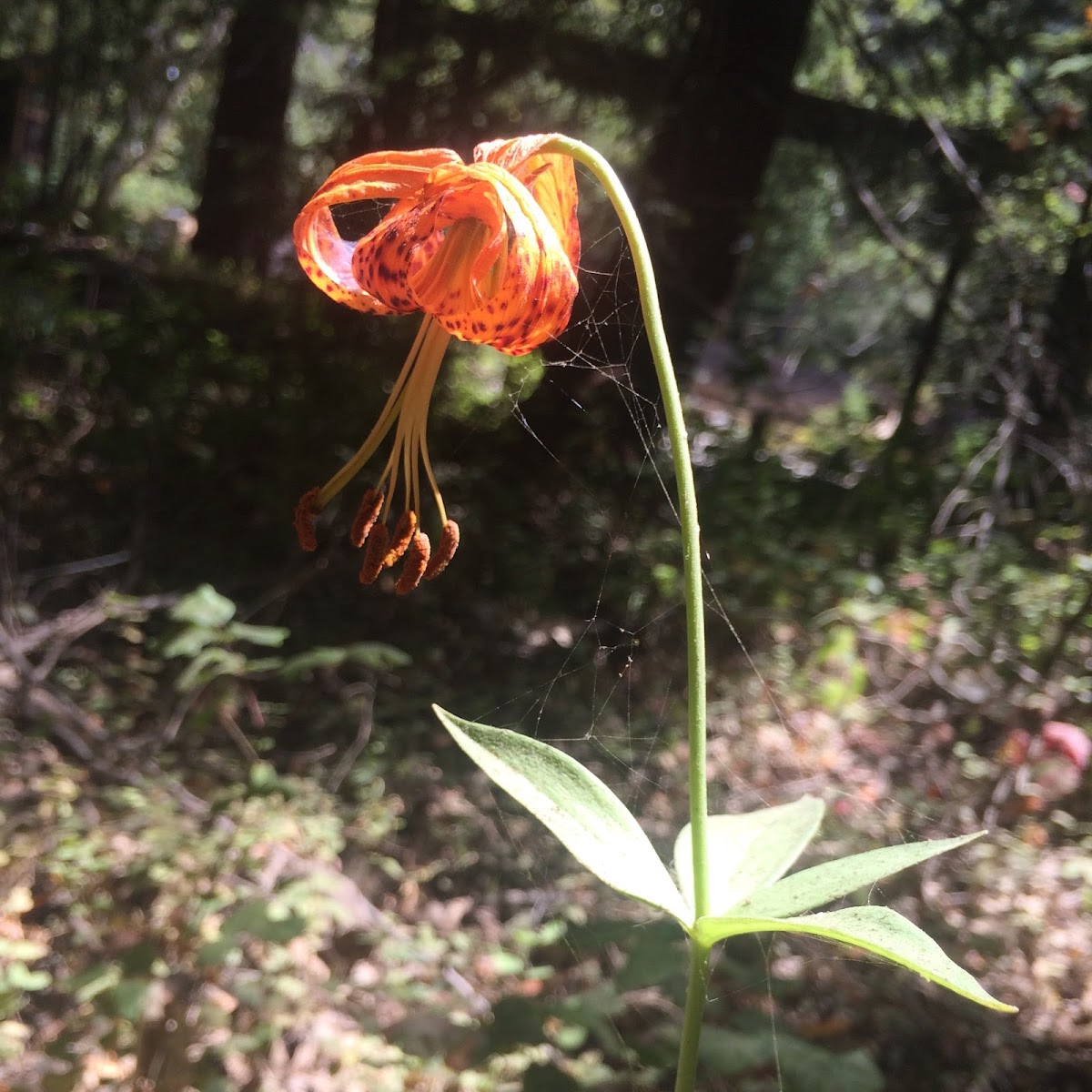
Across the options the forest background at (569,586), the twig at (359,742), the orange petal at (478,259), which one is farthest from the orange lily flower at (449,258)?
the twig at (359,742)

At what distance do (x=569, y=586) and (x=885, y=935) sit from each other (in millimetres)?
2066

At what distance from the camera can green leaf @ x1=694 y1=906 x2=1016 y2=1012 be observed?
0.40 metres

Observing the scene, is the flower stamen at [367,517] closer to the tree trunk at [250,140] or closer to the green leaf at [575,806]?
the green leaf at [575,806]

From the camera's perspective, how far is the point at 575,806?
0.55m

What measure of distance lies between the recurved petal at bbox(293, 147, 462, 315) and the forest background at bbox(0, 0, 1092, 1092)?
577mm

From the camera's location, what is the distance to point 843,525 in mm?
2494

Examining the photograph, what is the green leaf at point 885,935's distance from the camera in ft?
1.31

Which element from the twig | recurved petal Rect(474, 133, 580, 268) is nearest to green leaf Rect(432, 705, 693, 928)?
recurved petal Rect(474, 133, 580, 268)

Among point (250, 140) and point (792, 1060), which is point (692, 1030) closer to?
point (792, 1060)

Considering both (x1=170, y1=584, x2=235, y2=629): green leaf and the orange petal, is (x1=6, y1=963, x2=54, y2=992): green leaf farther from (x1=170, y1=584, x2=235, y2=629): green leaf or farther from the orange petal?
the orange petal

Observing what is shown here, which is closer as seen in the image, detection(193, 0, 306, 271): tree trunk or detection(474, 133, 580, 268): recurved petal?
detection(474, 133, 580, 268): recurved petal

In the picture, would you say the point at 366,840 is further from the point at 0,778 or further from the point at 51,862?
the point at 0,778

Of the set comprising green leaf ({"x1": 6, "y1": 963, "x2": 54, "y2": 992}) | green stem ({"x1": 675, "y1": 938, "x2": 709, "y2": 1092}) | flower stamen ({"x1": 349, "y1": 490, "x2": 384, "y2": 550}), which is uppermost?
flower stamen ({"x1": 349, "y1": 490, "x2": 384, "y2": 550})

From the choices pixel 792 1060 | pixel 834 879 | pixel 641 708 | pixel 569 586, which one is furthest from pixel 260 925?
pixel 569 586
